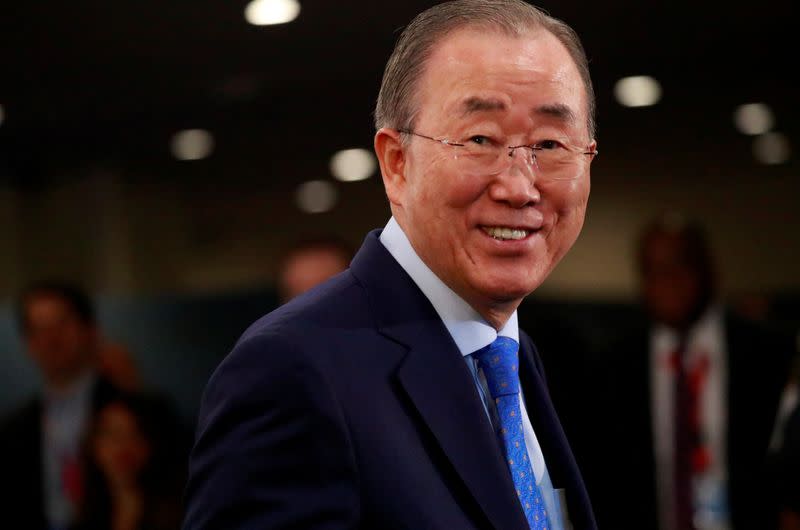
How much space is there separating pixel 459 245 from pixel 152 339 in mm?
4955

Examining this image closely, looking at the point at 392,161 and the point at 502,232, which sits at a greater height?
the point at 392,161

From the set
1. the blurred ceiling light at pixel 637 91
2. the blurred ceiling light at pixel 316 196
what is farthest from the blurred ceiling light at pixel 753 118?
the blurred ceiling light at pixel 316 196

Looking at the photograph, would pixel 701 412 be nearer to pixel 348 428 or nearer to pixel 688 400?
pixel 688 400

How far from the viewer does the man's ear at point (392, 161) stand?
1385 mm

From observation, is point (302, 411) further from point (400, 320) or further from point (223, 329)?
point (223, 329)

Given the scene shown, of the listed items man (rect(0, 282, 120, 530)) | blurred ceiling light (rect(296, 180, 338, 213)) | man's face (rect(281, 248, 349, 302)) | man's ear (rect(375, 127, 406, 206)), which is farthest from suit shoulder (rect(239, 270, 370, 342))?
blurred ceiling light (rect(296, 180, 338, 213))

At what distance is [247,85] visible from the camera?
5461 mm

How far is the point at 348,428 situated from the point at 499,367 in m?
0.25

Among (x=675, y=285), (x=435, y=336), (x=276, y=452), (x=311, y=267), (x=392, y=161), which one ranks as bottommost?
(x=276, y=452)

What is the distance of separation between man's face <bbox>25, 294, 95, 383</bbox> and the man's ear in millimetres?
3433

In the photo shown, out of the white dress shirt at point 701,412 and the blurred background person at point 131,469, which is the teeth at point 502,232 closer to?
the white dress shirt at point 701,412

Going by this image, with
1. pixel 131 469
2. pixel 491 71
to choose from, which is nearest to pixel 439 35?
pixel 491 71

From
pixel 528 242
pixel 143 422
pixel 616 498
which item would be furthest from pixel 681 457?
pixel 528 242

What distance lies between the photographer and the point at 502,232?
4.30 feet
